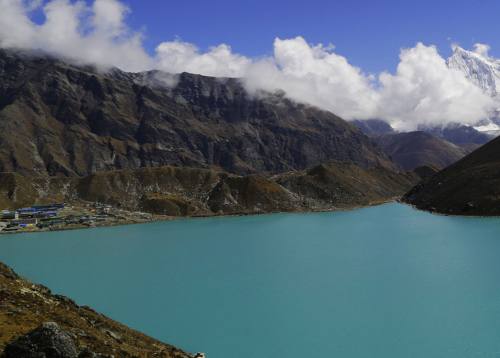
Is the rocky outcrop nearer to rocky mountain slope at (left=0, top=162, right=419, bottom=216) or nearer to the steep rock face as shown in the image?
rocky mountain slope at (left=0, top=162, right=419, bottom=216)

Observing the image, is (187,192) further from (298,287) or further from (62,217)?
(298,287)

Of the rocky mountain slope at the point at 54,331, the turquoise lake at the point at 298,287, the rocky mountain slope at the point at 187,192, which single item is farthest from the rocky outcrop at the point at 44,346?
the rocky mountain slope at the point at 187,192

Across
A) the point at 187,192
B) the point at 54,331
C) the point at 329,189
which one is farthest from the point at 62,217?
the point at 54,331

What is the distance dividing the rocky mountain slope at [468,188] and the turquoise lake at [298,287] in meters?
27.4

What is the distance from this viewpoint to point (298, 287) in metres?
50.0

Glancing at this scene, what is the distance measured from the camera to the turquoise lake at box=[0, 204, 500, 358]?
34.0 m

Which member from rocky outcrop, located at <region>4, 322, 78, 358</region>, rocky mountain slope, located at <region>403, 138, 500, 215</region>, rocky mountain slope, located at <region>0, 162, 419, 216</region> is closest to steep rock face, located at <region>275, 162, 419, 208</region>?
rocky mountain slope, located at <region>0, 162, 419, 216</region>

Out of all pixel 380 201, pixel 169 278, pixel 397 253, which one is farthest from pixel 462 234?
pixel 380 201

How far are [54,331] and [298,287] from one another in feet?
111

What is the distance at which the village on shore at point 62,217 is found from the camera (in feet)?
419

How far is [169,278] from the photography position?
58500mm

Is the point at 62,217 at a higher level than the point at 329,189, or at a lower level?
lower

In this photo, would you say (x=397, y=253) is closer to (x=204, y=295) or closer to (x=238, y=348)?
(x=204, y=295)

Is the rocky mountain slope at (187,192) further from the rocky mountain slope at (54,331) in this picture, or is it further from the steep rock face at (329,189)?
the rocky mountain slope at (54,331)
